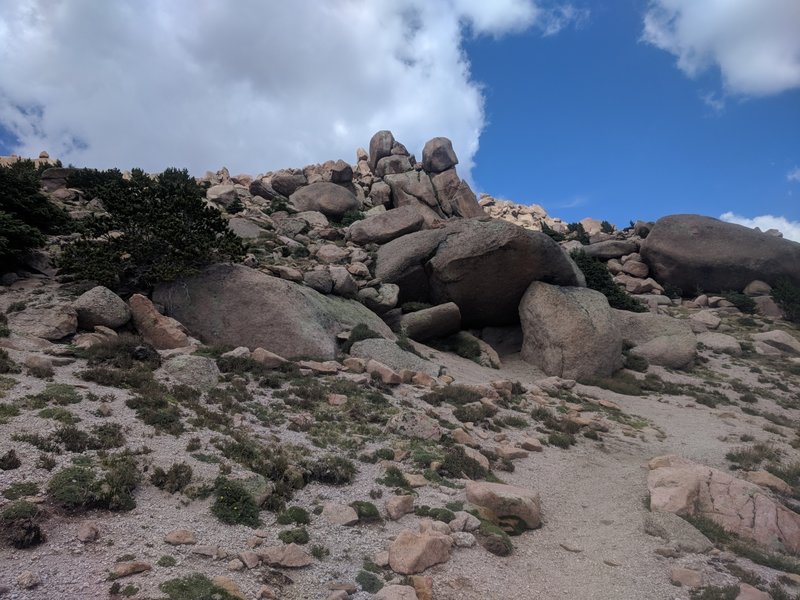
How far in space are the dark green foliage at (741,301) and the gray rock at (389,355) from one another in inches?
1234

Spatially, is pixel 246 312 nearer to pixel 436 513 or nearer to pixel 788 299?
pixel 436 513

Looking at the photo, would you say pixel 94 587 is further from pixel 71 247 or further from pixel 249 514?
pixel 71 247

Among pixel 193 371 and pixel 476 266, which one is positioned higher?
pixel 476 266

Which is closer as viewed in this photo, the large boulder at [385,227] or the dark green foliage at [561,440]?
the dark green foliage at [561,440]

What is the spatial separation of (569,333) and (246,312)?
1711 cm

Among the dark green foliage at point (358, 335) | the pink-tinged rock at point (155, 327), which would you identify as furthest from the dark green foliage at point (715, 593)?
the pink-tinged rock at point (155, 327)

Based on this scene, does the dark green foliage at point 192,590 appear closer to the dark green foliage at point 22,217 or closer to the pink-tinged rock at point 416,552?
the pink-tinged rock at point 416,552

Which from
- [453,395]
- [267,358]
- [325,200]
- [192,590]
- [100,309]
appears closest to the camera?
[192,590]

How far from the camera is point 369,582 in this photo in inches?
315

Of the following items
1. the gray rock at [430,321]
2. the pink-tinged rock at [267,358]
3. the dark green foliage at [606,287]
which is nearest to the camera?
the pink-tinged rock at [267,358]

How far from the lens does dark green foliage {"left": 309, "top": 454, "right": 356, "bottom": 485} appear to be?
1149 centimetres

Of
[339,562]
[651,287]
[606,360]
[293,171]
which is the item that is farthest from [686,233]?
[339,562]

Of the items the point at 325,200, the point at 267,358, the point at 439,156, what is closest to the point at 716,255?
the point at 439,156

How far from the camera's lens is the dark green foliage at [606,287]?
3603 cm
